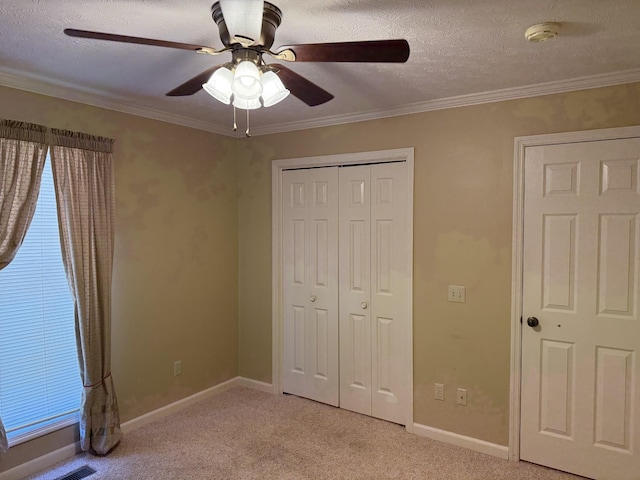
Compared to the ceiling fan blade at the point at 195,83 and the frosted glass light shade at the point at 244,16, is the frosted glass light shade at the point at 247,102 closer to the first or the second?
the ceiling fan blade at the point at 195,83

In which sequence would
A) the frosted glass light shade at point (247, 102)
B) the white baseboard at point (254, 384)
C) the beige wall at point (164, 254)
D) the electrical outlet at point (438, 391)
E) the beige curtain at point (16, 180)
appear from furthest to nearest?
the white baseboard at point (254, 384) < the electrical outlet at point (438, 391) < the beige wall at point (164, 254) < the beige curtain at point (16, 180) < the frosted glass light shade at point (247, 102)

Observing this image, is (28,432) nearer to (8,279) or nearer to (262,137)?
(8,279)

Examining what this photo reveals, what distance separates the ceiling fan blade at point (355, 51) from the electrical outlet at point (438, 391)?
236 centimetres

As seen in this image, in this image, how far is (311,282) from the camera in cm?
370

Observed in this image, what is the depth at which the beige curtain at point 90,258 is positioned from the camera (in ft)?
8.84

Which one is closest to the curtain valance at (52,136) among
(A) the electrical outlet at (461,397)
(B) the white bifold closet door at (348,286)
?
(B) the white bifold closet door at (348,286)

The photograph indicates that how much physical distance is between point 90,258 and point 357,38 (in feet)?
6.96

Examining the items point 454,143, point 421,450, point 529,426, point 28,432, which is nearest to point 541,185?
point 454,143

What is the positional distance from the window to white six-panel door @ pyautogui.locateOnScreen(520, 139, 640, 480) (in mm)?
2982

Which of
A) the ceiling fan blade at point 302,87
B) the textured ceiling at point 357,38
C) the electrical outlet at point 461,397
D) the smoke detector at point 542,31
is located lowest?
the electrical outlet at point 461,397

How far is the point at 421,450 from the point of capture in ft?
9.68

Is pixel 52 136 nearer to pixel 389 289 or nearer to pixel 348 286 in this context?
pixel 348 286

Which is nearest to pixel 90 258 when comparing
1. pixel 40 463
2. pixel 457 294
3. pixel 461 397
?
pixel 40 463

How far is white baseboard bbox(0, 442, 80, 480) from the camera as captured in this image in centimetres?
255
